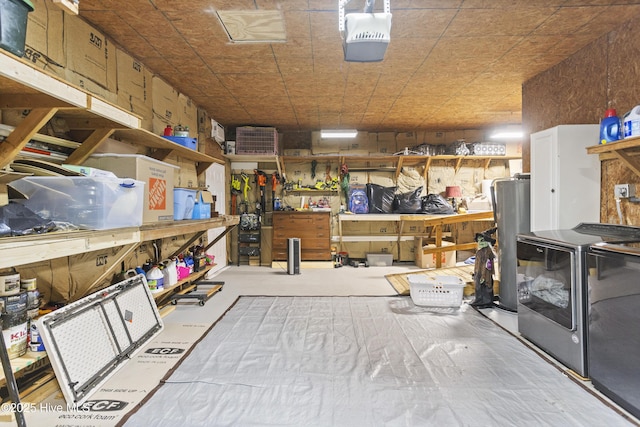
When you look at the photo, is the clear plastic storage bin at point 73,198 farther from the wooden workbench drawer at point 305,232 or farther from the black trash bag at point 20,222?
the wooden workbench drawer at point 305,232

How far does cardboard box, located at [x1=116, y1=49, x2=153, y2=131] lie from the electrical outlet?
4.21m

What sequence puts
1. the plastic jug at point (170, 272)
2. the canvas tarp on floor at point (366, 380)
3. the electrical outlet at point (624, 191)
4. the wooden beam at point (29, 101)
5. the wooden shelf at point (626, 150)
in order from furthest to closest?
the plastic jug at point (170, 272), the electrical outlet at point (624, 191), the wooden shelf at point (626, 150), the canvas tarp on floor at point (366, 380), the wooden beam at point (29, 101)

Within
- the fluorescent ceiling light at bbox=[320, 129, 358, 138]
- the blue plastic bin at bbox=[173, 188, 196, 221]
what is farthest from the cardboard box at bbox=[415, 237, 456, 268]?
the blue plastic bin at bbox=[173, 188, 196, 221]

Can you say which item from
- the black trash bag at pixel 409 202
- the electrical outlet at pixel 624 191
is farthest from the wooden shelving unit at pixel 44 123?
the black trash bag at pixel 409 202

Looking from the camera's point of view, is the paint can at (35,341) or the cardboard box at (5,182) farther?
the paint can at (35,341)

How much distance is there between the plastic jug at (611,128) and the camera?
232cm

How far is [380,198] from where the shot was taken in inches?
248

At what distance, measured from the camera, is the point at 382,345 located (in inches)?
101

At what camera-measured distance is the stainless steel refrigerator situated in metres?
3.34

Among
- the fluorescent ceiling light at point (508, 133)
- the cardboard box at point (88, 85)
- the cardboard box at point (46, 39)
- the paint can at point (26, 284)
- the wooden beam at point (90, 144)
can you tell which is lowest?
the paint can at point (26, 284)

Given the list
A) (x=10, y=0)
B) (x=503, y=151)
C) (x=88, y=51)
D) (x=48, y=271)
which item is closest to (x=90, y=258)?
(x=48, y=271)

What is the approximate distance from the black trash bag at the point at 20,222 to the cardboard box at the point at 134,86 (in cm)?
172

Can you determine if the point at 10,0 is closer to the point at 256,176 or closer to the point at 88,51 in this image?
the point at 88,51

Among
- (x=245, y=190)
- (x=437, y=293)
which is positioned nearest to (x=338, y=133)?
(x=245, y=190)
